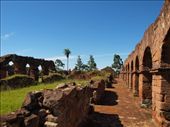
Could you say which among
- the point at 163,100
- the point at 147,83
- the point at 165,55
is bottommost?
the point at 163,100

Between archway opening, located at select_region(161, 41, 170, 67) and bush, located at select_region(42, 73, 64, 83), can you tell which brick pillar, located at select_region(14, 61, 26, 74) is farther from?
archway opening, located at select_region(161, 41, 170, 67)

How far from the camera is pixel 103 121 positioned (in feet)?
27.3

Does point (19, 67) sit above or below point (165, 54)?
above

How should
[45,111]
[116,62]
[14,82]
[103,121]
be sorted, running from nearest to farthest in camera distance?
[45,111] < [103,121] < [14,82] < [116,62]

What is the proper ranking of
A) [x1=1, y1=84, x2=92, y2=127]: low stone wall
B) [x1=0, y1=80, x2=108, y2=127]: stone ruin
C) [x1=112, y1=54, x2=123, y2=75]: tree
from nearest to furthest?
[x1=0, y1=80, x2=108, y2=127]: stone ruin, [x1=1, y1=84, x2=92, y2=127]: low stone wall, [x1=112, y1=54, x2=123, y2=75]: tree

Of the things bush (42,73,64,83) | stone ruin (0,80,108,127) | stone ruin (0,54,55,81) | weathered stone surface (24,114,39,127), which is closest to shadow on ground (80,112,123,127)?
stone ruin (0,80,108,127)

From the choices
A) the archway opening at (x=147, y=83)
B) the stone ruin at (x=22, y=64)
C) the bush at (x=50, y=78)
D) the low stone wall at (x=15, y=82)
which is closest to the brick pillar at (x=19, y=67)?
the stone ruin at (x=22, y=64)

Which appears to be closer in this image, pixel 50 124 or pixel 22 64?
pixel 50 124

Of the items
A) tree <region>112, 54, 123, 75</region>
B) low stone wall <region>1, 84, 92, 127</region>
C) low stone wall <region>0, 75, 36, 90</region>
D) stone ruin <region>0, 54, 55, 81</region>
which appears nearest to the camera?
low stone wall <region>1, 84, 92, 127</region>

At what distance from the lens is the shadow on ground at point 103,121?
776 centimetres

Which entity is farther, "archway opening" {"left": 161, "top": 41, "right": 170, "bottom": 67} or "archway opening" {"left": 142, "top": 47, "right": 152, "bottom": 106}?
"archway opening" {"left": 142, "top": 47, "right": 152, "bottom": 106}

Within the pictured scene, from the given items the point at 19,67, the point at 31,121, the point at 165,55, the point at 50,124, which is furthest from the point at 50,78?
the point at 31,121

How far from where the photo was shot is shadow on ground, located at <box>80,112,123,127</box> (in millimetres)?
7765

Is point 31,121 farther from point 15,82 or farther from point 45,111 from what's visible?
point 15,82
